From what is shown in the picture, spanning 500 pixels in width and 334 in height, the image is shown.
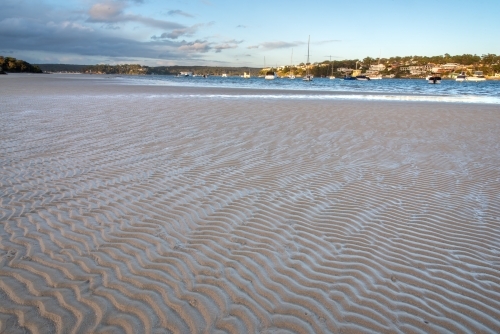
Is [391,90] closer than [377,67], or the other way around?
[391,90]

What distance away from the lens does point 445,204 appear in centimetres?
655

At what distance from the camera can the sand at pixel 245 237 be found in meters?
3.49

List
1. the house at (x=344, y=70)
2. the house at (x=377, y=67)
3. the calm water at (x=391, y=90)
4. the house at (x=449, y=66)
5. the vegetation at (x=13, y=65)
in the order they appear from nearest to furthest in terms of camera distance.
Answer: the calm water at (x=391, y=90) → the vegetation at (x=13, y=65) → the house at (x=449, y=66) → the house at (x=344, y=70) → the house at (x=377, y=67)

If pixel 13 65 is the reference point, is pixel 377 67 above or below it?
above

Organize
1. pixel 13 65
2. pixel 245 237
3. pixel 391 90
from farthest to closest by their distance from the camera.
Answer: pixel 13 65 → pixel 391 90 → pixel 245 237

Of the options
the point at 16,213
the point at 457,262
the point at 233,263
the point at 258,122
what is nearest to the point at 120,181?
the point at 16,213

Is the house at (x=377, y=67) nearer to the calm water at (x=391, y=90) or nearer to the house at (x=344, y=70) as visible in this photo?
A: the house at (x=344, y=70)

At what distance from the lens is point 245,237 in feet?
16.8

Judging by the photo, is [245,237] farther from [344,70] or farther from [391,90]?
[344,70]

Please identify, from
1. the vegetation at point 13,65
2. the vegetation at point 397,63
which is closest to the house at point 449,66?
the vegetation at point 397,63

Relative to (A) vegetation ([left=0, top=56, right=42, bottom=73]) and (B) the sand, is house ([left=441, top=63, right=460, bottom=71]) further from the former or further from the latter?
(B) the sand

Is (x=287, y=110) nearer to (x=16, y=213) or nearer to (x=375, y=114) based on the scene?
(x=375, y=114)

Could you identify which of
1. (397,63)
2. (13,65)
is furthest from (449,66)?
(13,65)

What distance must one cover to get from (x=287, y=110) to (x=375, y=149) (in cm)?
923
